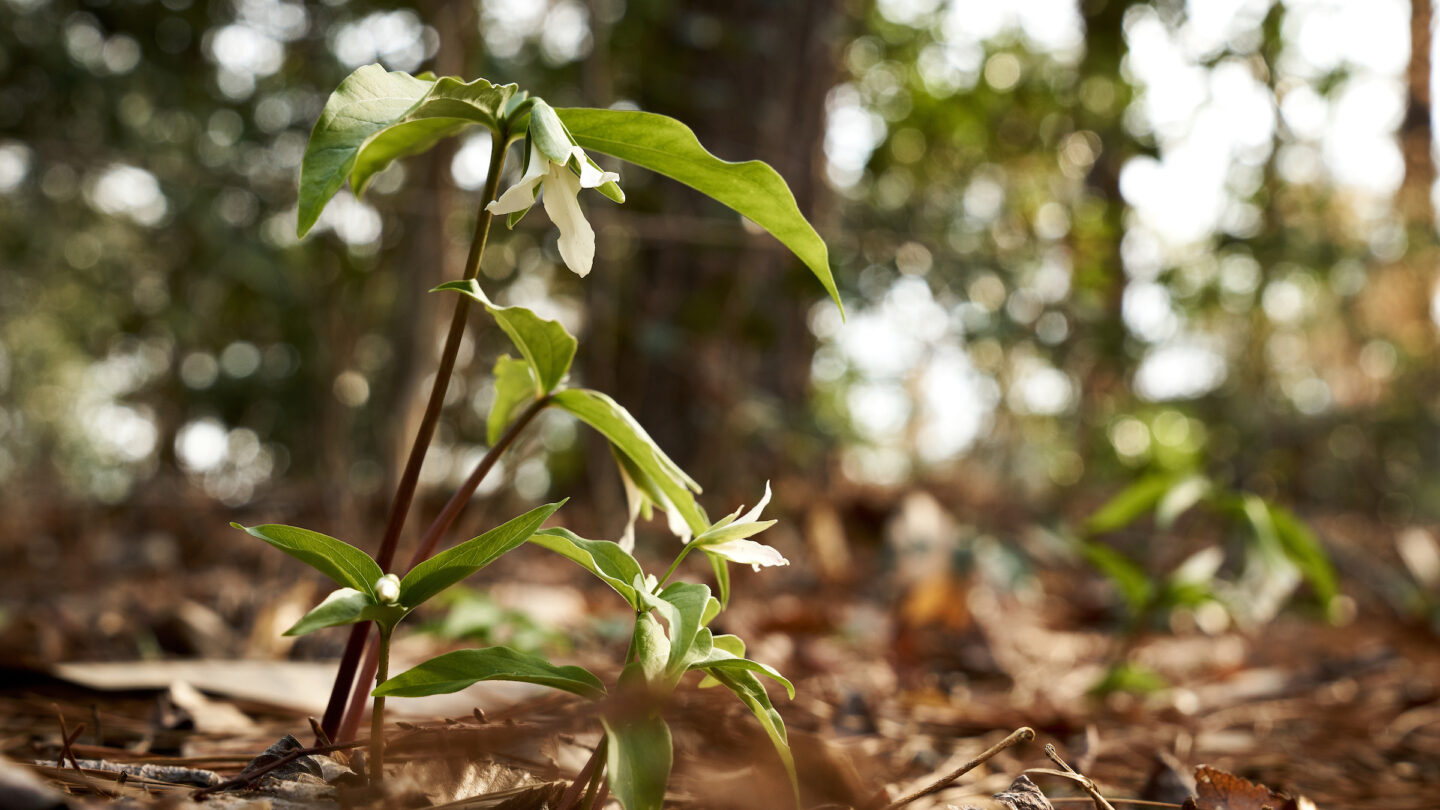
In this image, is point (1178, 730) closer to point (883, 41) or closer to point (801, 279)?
point (801, 279)

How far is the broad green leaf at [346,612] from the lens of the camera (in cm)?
66

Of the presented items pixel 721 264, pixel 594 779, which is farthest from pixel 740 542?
pixel 721 264

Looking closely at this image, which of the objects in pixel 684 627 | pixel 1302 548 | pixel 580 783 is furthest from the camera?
pixel 1302 548

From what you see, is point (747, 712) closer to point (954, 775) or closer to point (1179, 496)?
point (954, 775)

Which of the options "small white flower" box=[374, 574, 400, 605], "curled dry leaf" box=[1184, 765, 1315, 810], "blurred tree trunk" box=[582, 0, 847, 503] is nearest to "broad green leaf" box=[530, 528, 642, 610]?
"small white flower" box=[374, 574, 400, 605]

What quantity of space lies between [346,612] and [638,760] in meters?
0.24

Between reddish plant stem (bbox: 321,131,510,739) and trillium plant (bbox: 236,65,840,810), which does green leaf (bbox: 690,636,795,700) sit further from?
reddish plant stem (bbox: 321,131,510,739)

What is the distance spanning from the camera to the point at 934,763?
4.28ft

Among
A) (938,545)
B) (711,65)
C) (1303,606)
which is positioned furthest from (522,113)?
(1303,606)

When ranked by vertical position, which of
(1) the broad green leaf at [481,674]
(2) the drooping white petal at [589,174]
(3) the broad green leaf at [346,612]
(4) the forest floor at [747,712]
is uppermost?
(2) the drooping white petal at [589,174]

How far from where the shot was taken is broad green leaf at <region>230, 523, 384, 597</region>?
2.43ft

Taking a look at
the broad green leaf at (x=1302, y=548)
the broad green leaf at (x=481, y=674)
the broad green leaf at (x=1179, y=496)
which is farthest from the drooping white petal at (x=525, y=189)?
the broad green leaf at (x=1302, y=548)

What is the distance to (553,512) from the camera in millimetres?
706

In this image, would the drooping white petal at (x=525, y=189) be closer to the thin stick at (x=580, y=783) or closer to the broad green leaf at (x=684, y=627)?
the broad green leaf at (x=684, y=627)
